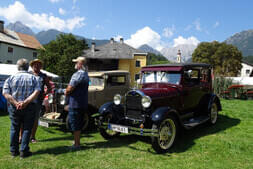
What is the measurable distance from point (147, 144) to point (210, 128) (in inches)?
99.8

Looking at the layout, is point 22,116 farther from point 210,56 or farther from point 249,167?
point 210,56

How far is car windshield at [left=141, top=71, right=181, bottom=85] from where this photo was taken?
5.44 m

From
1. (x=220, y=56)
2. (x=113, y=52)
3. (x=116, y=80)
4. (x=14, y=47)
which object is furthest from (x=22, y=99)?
(x=220, y=56)

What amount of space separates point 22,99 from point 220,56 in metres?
43.3

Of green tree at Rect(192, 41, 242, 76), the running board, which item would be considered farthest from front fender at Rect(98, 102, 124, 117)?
green tree at Rect(192, 41, 242, 76)

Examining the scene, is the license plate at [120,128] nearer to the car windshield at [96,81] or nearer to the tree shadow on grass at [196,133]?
the tree shadow on grass at [196,133]

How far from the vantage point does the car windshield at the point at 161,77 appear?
5.44 meters

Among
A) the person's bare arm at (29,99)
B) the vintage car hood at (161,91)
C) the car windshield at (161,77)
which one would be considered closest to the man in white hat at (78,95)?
the person's bare arm at (29,99)

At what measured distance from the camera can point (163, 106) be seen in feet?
16.0

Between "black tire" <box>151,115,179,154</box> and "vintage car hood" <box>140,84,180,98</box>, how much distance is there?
0.64 meters

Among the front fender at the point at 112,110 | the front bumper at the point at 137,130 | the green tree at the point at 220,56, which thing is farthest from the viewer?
the green tree at the point at 220,56

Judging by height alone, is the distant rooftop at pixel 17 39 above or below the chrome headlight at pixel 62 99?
above

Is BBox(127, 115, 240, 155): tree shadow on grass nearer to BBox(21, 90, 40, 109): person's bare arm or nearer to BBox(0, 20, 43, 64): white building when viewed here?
BBox(21, 90, 40, 109): person's bare arm

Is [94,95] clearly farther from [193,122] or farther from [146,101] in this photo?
[193,122]
